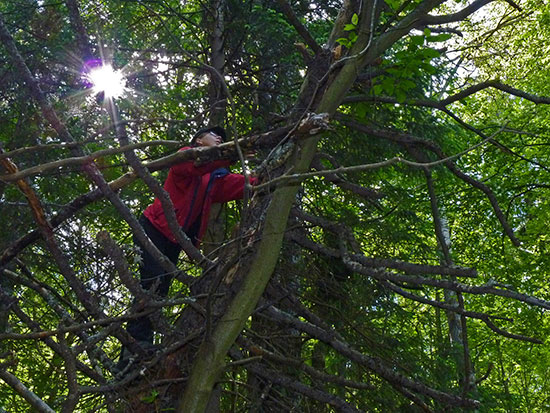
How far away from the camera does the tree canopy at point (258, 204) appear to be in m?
3.04

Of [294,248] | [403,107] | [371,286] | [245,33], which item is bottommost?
[294,248]

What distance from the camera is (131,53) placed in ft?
24.0

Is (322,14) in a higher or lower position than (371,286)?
higher

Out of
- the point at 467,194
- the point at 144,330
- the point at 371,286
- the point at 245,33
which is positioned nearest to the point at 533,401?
the point at 467,194

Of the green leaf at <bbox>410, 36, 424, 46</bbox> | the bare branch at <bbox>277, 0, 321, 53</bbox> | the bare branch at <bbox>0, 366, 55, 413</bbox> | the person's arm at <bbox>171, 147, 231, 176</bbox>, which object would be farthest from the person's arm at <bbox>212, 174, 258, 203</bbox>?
the bare branch at <bbox>0, 366, 55, 413</bbox>

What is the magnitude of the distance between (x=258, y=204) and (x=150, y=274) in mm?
1161

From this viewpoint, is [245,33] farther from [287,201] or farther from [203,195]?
[287,201]

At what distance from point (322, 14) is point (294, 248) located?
3332 millimetres

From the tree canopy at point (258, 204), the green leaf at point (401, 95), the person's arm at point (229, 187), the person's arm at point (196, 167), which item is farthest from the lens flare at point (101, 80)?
the green leaf at point (401, 95)

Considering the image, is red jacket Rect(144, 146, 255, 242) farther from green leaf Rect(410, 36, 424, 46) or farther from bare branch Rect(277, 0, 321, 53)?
green leaf Rect(410, 36, 424, 46)

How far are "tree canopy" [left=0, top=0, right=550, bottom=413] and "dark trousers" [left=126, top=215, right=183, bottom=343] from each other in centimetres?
15

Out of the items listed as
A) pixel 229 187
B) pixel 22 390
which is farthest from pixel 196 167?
pixel 22 390

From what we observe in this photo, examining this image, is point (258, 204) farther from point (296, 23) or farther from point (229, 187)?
point (296, 23)

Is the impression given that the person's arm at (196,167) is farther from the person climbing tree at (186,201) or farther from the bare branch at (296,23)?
the bare branch at (296,23)
